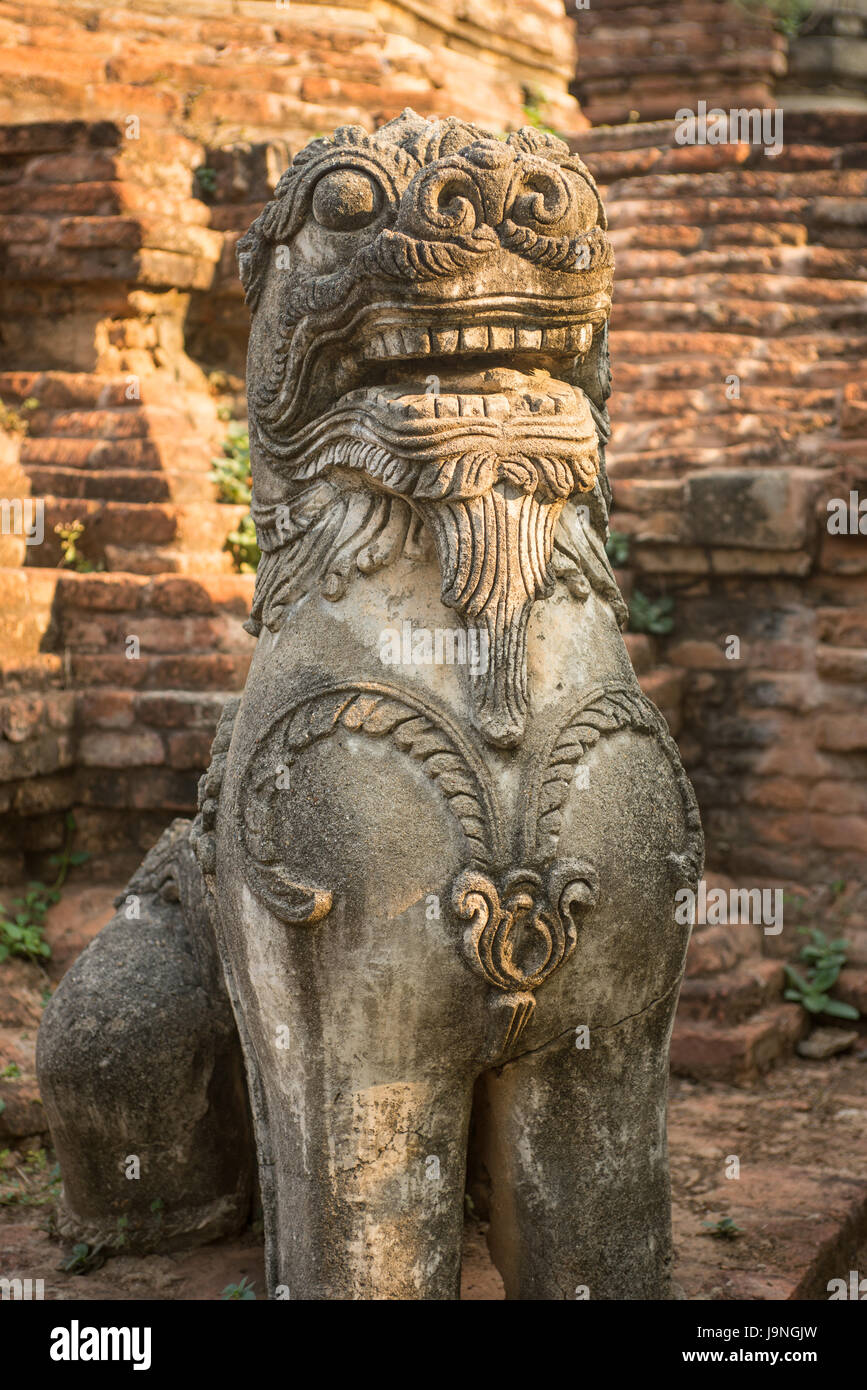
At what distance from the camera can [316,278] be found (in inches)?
90.7

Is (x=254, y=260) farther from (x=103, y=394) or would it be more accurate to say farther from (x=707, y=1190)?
(x=103, y=394)

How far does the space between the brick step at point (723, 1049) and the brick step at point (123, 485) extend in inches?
95.5

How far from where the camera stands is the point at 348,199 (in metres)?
2.24

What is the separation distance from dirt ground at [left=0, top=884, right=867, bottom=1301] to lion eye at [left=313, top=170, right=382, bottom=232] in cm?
188

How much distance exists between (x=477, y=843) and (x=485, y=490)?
1.75 ft

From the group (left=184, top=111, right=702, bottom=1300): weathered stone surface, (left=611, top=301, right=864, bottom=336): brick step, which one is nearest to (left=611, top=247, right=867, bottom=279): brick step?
(left=611, top=301, right=864, bottom=336): brick step

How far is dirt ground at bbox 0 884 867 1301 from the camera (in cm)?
293

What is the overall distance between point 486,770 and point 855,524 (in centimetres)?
304

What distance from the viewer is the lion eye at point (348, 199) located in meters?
2.24

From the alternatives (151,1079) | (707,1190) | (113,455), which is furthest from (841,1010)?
(113,455)

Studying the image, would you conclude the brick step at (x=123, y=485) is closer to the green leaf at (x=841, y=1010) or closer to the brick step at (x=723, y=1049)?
the brick step at (x=723, y=1049)

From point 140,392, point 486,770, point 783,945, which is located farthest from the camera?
point 140,392
